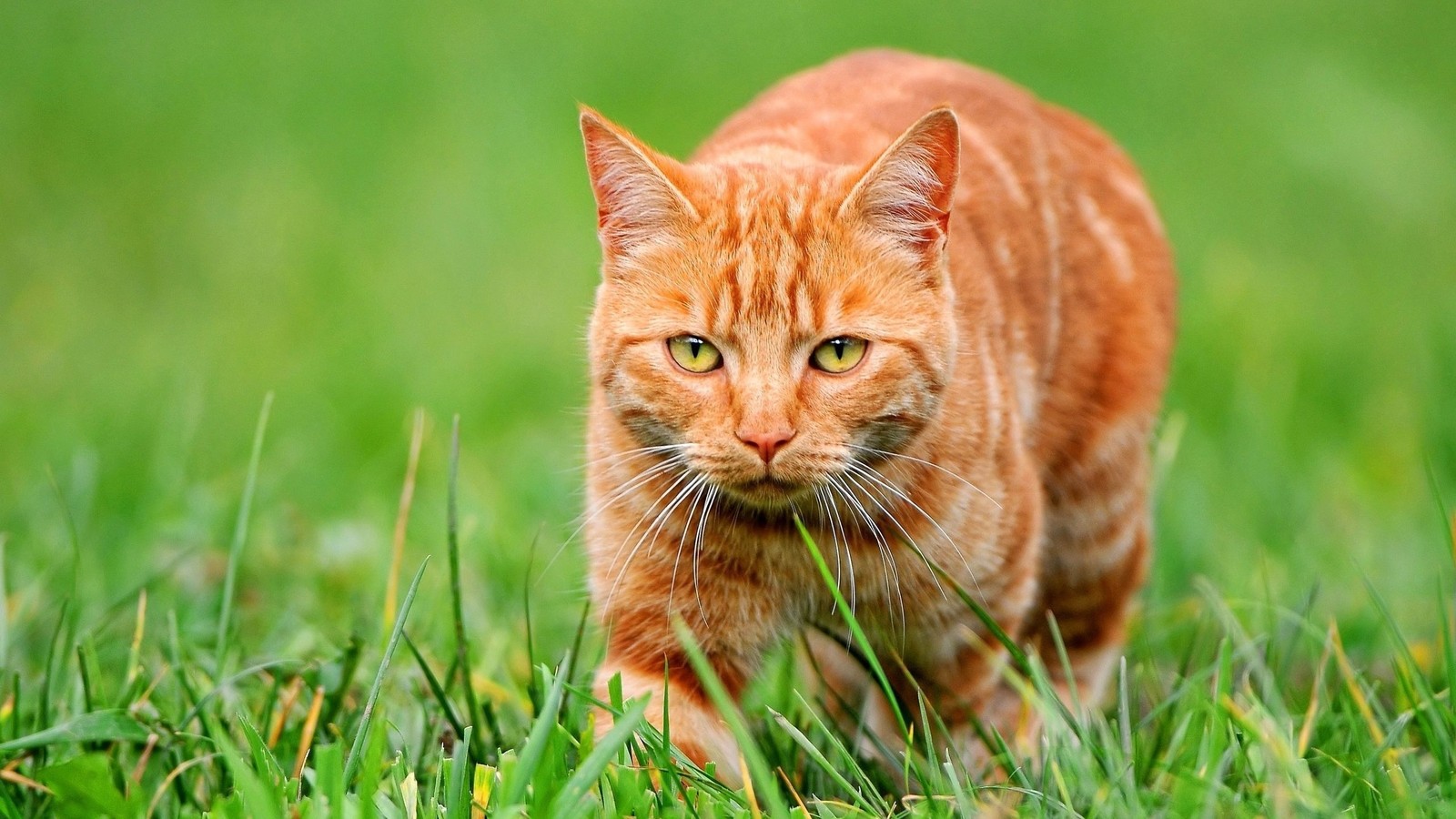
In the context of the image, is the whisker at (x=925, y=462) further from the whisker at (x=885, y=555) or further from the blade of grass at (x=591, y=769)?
the blade of grass at (x=591, y=769)

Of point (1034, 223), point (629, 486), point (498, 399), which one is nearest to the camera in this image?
point (629, 486)

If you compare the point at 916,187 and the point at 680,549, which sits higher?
the point at 916,187

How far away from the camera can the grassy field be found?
2270 millimetres

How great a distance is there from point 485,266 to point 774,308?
440 centimetres

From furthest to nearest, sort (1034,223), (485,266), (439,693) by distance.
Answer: (485,266) → (1034,223) → (439,693)

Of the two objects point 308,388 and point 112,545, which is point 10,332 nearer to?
point 308,388

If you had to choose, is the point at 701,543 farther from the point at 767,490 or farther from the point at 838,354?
the point at 838,354

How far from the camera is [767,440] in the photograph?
7.76 ft

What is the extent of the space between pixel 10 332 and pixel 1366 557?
4.93m

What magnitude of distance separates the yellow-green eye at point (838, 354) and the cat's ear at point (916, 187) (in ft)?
0.73

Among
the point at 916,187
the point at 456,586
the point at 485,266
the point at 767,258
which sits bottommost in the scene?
the point at 456,586

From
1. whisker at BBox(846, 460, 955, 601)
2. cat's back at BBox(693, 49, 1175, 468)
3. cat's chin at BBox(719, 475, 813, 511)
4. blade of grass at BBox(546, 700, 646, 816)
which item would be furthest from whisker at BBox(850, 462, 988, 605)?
blade of grass at BBox(546, 700, 646, 816)

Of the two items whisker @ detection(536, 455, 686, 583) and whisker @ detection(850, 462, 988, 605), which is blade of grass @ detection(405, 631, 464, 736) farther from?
whisker @ detection(850, 462, 988, 605)

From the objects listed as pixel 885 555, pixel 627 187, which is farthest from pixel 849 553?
pixel 627 187
